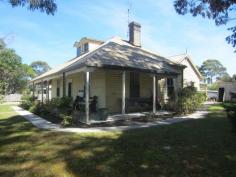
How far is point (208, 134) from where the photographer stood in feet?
28.0

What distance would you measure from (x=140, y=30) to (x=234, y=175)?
16959mm

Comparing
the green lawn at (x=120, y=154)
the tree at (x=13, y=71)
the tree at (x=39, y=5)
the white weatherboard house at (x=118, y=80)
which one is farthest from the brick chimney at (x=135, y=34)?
the tree at (x=13, y=71)

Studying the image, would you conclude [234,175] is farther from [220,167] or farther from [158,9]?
[158,9]

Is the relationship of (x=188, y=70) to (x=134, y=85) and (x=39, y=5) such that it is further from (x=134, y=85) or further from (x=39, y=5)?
(x=39, y=5)

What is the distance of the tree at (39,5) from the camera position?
6891mm

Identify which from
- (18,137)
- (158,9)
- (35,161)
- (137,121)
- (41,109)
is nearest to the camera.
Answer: (35,161)

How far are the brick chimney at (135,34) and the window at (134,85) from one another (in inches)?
185

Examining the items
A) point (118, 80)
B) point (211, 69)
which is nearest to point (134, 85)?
point (118, 80)

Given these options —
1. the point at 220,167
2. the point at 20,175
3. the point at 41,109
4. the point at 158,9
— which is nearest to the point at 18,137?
the point at 20,175

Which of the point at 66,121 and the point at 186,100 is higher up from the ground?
the point at 186,100

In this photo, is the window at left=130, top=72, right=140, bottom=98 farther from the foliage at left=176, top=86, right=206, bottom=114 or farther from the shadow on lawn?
the shadow on lawn

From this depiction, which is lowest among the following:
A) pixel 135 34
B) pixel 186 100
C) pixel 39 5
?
pixel 186 100

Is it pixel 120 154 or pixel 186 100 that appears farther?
pixel 186 100

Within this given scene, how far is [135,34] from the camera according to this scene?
19750 millimetres
